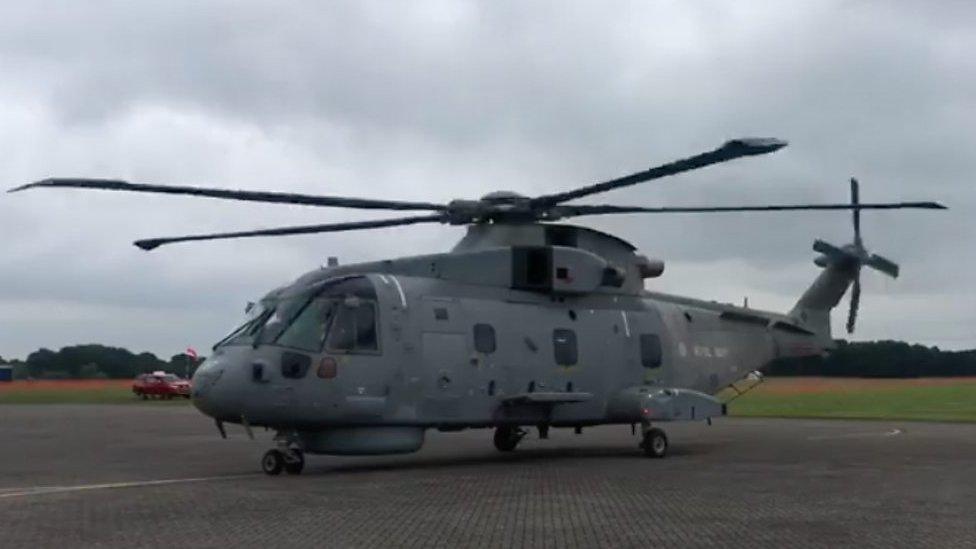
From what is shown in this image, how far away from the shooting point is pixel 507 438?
76.7ft

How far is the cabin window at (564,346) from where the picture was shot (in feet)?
70.1

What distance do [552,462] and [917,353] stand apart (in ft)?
116

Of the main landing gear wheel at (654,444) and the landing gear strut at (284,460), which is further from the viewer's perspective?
the main landing gear wheel at (654,444)

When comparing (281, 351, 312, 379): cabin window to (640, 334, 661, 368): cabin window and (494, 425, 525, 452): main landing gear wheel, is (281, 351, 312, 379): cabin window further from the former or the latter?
(640, 334, 661, 368): cabin window

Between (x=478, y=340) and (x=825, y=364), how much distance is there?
27.8 meters

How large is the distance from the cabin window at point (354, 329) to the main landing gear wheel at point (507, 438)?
5337 millimetres

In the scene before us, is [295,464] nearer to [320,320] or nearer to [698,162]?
[320,320]

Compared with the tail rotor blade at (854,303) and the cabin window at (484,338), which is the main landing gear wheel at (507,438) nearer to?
the cabin window at (484,338)

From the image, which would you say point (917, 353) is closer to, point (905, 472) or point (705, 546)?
point (905, 472)

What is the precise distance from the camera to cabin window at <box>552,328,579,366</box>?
70.1 feet

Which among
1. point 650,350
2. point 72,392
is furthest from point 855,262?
point 72,392

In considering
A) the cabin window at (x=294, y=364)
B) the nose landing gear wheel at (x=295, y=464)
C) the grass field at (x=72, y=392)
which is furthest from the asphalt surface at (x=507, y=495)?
the grass field at (x=72, y=392)

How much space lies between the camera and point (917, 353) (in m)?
51.1

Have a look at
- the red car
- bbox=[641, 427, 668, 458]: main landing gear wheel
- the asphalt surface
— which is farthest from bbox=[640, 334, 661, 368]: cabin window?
the red car
